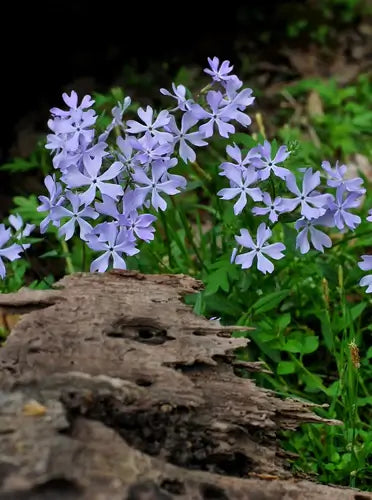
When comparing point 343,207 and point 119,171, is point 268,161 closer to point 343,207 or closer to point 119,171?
point 343,207

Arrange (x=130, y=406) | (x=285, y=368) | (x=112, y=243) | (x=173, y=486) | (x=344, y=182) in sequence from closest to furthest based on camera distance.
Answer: (x=173, y=486)
(x=130, y=406)
(x=112, y=243)
(x=344, y=182)
(x=285, y=368)

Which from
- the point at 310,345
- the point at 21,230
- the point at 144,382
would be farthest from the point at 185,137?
the point at 144,382

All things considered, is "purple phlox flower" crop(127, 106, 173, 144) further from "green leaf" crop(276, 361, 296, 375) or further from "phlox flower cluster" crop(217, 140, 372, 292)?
"green leaf" crop(276, 361, 296, 375)

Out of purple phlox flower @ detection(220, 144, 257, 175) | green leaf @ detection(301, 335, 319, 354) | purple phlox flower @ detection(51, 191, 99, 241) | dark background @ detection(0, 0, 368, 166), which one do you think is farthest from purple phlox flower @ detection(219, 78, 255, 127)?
dark background @ detection(0, 0, 368, 166)

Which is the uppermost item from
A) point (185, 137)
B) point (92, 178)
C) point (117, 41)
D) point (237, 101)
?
point (117, 41)

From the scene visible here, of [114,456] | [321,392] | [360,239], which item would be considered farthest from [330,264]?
[114,456]

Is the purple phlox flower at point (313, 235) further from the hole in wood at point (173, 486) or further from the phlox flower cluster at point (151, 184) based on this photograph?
the hole in wood at point (173, 486)

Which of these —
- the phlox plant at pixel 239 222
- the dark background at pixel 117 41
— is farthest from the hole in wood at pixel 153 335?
the dark background at pixel 117 41
